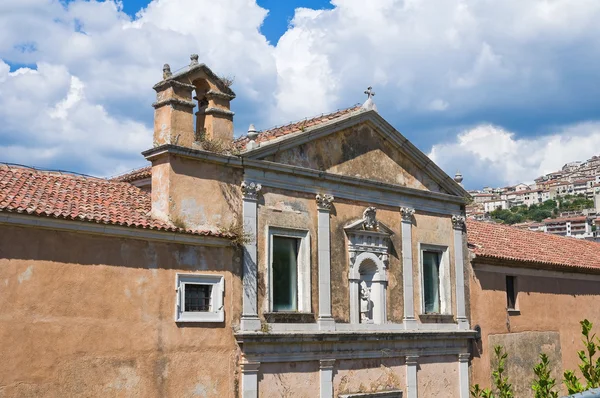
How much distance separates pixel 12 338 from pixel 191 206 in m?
4.36

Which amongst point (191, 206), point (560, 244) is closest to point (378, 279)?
point (191, 206)

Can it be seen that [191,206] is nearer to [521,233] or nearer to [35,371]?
[35,371]

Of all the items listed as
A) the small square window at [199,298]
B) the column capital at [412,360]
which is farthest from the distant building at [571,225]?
the small square window at [199,298]

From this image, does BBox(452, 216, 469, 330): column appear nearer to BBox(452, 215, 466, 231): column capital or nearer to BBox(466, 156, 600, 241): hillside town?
BBox(452, 215, 466, 231): column capital

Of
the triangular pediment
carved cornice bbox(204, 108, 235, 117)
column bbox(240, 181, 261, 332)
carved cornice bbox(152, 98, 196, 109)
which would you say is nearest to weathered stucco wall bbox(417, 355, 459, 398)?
the triangular pediment

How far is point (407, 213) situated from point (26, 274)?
400 inches

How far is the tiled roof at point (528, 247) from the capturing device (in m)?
Answer: 22.1

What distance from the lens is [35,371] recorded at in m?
12.2

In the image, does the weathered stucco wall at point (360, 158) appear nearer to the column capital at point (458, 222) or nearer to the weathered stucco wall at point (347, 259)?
the weathered stucco wall at point (347, 259)

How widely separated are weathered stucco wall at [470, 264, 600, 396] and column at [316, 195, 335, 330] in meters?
5.63

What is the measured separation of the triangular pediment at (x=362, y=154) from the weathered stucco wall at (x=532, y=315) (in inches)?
120

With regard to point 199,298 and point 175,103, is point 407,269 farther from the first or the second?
point 175,103

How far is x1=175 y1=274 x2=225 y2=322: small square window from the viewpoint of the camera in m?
14.2

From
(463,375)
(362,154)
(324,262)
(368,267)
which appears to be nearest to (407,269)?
(368,267)
